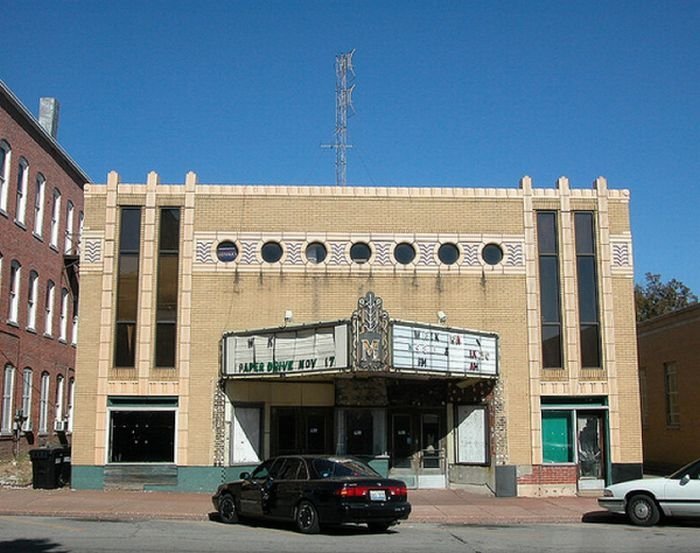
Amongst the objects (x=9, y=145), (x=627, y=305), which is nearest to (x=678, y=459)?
(x=627, y=305)

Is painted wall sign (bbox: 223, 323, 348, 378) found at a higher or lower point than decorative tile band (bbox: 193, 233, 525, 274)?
lower

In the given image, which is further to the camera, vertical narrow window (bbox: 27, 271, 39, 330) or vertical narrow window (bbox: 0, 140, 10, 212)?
vertical narrow window (bbox: 27, 271, 39, 330)

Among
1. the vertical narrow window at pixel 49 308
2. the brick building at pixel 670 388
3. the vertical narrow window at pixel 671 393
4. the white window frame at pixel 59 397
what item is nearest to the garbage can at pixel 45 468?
the vertical narrow window at pixel 49 308

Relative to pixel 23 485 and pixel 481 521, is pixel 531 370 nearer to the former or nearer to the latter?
pixel 481 521

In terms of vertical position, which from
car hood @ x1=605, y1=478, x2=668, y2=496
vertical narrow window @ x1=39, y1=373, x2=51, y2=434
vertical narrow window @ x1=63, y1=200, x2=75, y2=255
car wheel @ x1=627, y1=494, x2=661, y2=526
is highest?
vertical narrow window @ x1=63, y1=200, x2=75, y2=255

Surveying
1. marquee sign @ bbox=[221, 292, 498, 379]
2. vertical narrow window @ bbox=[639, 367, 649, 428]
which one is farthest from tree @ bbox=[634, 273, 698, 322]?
marquee sign @ bbox=[221, 292, 498, 379]

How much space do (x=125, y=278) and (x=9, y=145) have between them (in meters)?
11.2

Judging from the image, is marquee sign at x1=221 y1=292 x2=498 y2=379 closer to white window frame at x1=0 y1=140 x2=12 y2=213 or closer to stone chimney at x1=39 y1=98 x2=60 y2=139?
white window frame at x1=0 y1=140 x2=12 y2=213

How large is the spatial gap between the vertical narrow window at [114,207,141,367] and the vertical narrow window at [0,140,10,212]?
889cm

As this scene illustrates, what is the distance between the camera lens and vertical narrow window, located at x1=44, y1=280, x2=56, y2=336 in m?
38.1

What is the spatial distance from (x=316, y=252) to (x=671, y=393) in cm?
1785

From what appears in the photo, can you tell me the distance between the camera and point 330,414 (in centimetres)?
2606

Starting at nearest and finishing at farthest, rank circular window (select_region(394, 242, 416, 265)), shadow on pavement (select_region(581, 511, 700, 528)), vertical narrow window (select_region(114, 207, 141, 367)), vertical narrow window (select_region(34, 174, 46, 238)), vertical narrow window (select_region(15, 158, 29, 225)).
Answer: shadow on pavement (select_region(581, 511, 700, 528))
vertical narrow window (select_region(114, 207, 141, 367))
circular window (select_region(394, 242, 416, 265))
vertical narrow window (select_region(15, 158, 29, 225))
vertical narrow window (select_region(34, 174, 46, 238))

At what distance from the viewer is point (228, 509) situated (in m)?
18.7
